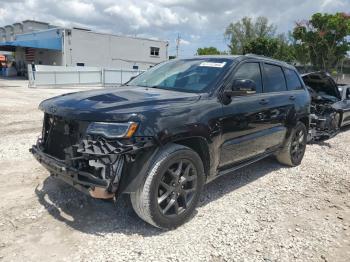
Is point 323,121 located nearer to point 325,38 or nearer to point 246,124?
point 246,124

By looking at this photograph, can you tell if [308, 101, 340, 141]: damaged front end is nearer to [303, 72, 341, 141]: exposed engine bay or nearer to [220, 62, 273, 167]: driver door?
[303, 72, 341, 141]: exposed engine bay

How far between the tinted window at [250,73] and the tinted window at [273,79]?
0.19m

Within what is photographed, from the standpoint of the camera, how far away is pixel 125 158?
3.09 meters

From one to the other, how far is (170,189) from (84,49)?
35920mm

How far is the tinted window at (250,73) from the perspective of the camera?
14.4 ft

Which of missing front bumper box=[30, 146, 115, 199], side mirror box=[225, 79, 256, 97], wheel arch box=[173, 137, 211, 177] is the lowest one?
missing front bumper box=[30, 146, 115, 199]

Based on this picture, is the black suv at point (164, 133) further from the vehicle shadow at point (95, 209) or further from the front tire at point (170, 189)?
the vehicle shadow at point (95, 209)

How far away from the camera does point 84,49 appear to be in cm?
3678

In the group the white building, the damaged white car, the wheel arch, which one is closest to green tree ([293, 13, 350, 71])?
the damaged white car

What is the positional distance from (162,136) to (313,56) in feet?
91.1

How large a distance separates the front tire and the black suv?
0.01 meters

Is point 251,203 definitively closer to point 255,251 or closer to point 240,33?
point 255,251

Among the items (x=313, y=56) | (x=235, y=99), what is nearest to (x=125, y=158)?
(x=235, y=99)

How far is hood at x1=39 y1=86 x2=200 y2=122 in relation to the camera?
3.10 m
